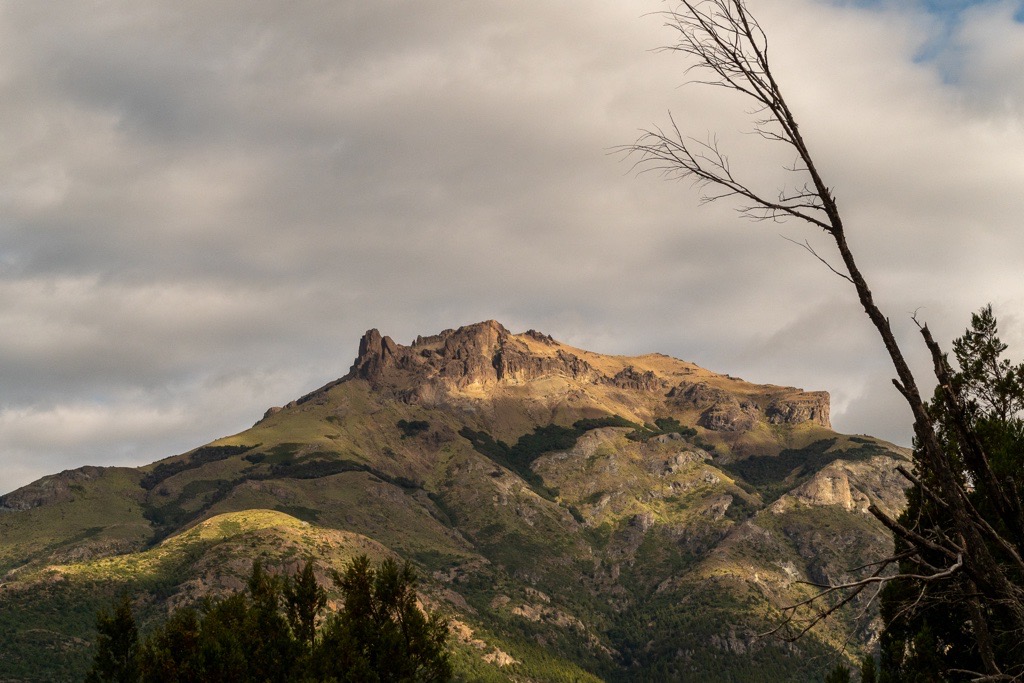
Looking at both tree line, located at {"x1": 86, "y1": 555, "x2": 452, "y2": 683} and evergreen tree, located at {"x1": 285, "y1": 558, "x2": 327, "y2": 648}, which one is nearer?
tree line, located at {"x1": 86, "y1": 555, "x2": 452, "y2": 683}

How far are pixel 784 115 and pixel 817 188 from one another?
102cm

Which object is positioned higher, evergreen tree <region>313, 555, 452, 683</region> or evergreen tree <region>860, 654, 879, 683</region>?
evergreen tree <region>313, 555, 452, 683</region>

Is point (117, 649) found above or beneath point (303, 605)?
beneath

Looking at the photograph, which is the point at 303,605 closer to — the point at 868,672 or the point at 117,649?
the point at 117,649

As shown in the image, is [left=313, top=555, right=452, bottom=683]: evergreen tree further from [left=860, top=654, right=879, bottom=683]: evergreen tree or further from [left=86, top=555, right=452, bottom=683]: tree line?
[left=860, top=654, right=879, bottom=683]: evergreen tree

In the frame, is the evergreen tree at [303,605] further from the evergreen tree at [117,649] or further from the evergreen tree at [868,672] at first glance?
the evergreen tree at [868,672]

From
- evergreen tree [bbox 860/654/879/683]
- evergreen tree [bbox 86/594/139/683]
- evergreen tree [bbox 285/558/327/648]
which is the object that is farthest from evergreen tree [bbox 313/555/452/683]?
evergreen tree [bbox 860/654/879/683]

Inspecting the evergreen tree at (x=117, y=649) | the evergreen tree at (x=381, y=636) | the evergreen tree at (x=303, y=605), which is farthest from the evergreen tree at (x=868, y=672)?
the evergreen tree at (x=117, y=649)

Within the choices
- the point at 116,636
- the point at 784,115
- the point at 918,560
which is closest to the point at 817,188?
the point at 784,115

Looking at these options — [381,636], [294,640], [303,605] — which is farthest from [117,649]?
[381,636]

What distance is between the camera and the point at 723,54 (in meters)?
10.7

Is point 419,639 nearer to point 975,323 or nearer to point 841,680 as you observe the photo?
point 841,680

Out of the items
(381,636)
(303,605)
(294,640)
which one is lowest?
(294,640)

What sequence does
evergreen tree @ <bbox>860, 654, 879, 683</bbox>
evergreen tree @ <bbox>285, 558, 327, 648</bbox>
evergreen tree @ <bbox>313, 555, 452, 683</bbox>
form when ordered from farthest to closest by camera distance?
1. evergreen tree @ <bbox>285, 558, 327, 648</bbox>
2. evergreen tree @ <bbox>313, 555, 452, 683</bbox>
3. evergreen tree @ <bbox>860, 654, 879, 683</bbox>
